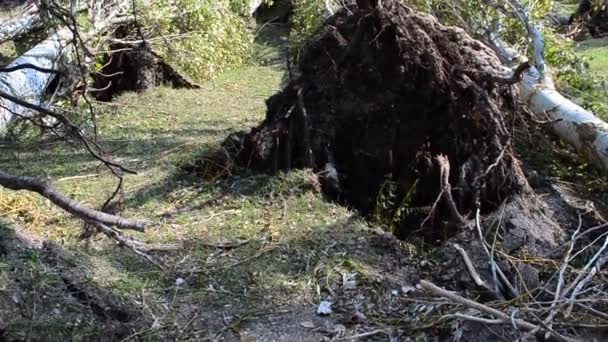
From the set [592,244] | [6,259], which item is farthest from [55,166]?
[592,244]

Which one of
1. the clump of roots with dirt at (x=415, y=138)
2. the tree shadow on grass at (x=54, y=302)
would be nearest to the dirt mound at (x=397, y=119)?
the clump of roots with dirt at (x=415, y=138)

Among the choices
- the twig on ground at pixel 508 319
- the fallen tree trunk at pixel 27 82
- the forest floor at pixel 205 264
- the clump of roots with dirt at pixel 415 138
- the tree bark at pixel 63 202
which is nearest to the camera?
the tree bark at pixel 63 202

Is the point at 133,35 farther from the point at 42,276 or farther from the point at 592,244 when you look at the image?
the point at 592,244

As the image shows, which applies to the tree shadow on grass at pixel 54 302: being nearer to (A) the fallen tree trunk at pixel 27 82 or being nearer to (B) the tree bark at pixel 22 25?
(A) the fallen tree trunk at pixel 27 82

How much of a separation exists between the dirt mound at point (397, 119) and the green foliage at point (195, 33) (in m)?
3.57

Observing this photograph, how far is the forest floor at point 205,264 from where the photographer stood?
3891 mm

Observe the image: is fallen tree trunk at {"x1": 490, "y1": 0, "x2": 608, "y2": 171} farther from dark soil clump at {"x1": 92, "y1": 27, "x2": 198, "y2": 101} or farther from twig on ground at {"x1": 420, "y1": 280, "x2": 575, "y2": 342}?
dark soil clump at {"x1": 92, "y1": 27, "x2": 198, "y2": 101}

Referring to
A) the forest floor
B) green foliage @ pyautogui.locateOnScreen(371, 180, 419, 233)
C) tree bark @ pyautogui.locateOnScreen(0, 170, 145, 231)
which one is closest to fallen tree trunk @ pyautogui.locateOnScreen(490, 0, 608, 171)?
the forest floor

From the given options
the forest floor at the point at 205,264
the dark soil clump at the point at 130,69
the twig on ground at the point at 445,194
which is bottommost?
the forest floor at the point at 205,264

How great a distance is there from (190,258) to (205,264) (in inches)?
4.8

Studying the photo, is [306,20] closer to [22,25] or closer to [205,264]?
[22,25]

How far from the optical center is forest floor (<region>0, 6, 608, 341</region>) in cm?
389

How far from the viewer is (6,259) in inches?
160

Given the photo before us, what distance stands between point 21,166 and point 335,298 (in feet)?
11.3
